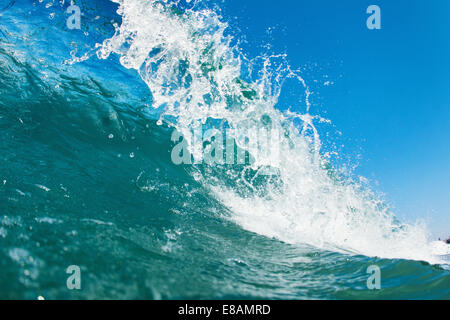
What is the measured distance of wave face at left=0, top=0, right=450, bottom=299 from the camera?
8.20ft

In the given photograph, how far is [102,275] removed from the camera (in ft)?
7.11

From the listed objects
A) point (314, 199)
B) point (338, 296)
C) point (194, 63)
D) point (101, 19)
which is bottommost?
point (338, 296)

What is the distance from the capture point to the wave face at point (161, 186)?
250 centimetres

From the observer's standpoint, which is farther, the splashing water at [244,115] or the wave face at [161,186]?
the splashing water at [244,115]

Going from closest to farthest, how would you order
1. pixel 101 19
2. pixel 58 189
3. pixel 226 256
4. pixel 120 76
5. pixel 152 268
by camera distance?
pixel 152 268
pixel 226 256
pixel 58 189
pixel 101 19
pixel 120 76

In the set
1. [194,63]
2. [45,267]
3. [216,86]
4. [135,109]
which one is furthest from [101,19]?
[45,267]

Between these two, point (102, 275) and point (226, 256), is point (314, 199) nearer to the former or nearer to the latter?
point (226, 256)

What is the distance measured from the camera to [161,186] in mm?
6105

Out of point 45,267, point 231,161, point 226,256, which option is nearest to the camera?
point 45,267

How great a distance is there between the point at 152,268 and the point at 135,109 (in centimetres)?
684

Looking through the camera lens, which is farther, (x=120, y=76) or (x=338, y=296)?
(x=120, y=76)

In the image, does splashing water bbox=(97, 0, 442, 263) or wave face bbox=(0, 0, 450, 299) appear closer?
wave face bbox=(0, 0, 450, 299)

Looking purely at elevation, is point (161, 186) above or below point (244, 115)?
below

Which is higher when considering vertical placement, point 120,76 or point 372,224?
point 120,76
